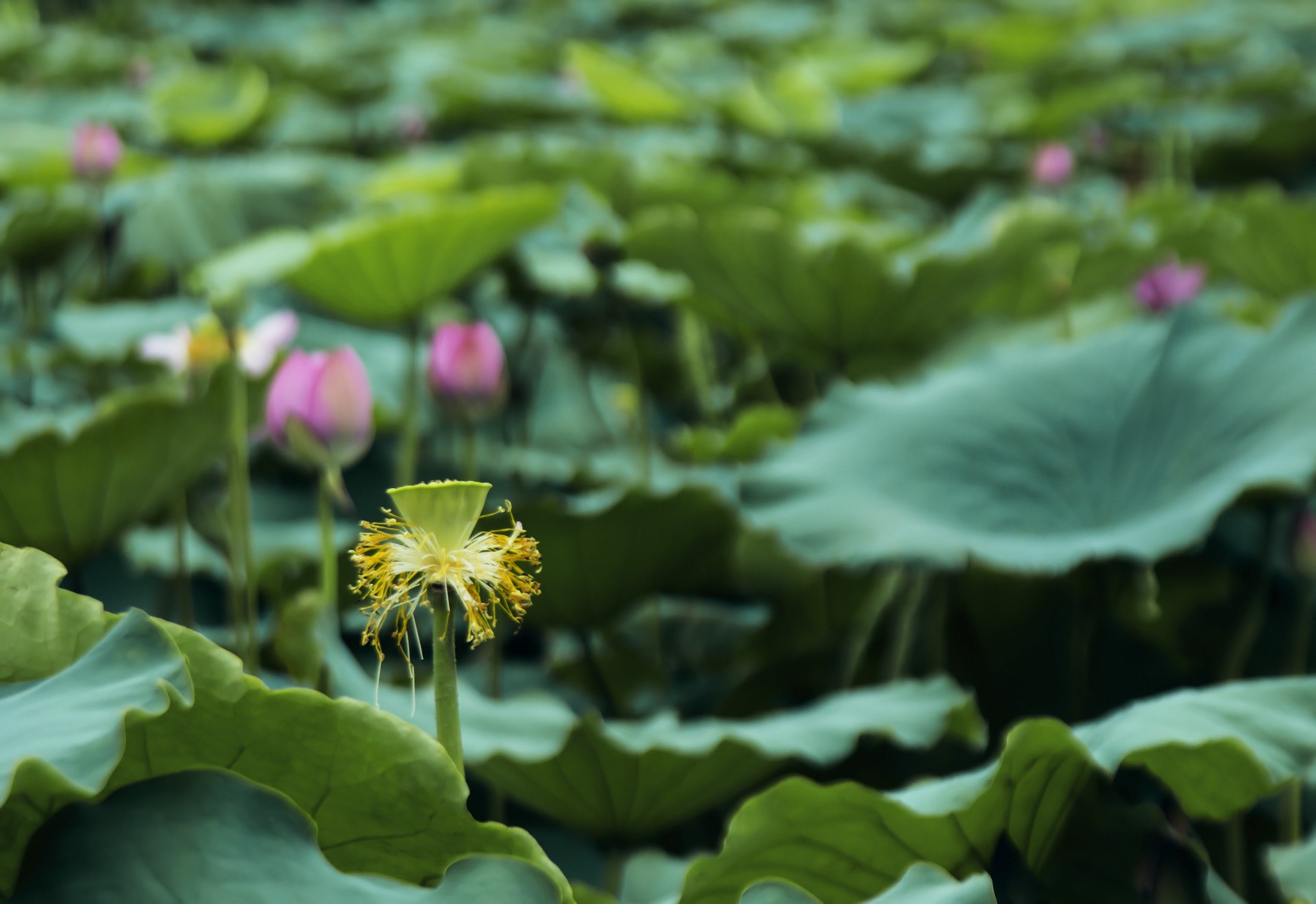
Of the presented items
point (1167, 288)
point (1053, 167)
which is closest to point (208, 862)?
point (1167, 288)

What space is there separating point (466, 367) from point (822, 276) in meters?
0.34

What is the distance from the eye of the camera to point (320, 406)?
867mm

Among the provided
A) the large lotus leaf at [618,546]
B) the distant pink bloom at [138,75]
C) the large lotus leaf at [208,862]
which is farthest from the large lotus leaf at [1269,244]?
the distant pink bloom at [138,75]

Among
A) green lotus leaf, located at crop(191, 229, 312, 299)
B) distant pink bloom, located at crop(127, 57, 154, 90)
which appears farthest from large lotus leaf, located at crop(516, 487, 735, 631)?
distant pink bloom, located at crop(127, 57, 154, 90)

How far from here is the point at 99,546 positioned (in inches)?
37.8

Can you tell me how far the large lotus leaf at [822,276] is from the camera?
3.95ft

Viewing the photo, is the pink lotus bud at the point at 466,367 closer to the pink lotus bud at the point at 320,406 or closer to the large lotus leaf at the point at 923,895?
the pink lotus bud at the point at 320,406

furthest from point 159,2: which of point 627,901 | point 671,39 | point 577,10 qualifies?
point 627,901

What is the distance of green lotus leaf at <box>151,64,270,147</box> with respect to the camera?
218 cm

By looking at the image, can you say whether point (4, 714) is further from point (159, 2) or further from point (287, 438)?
point (159, 2)

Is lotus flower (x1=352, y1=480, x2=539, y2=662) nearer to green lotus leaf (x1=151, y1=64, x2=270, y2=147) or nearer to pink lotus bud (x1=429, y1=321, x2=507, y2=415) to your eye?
pink lotus bud (x1=429, y1=321, x2=507, y2=415)

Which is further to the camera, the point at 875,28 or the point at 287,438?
the point at 875,28

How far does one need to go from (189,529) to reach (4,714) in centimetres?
90

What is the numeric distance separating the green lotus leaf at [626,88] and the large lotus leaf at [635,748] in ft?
4.00
